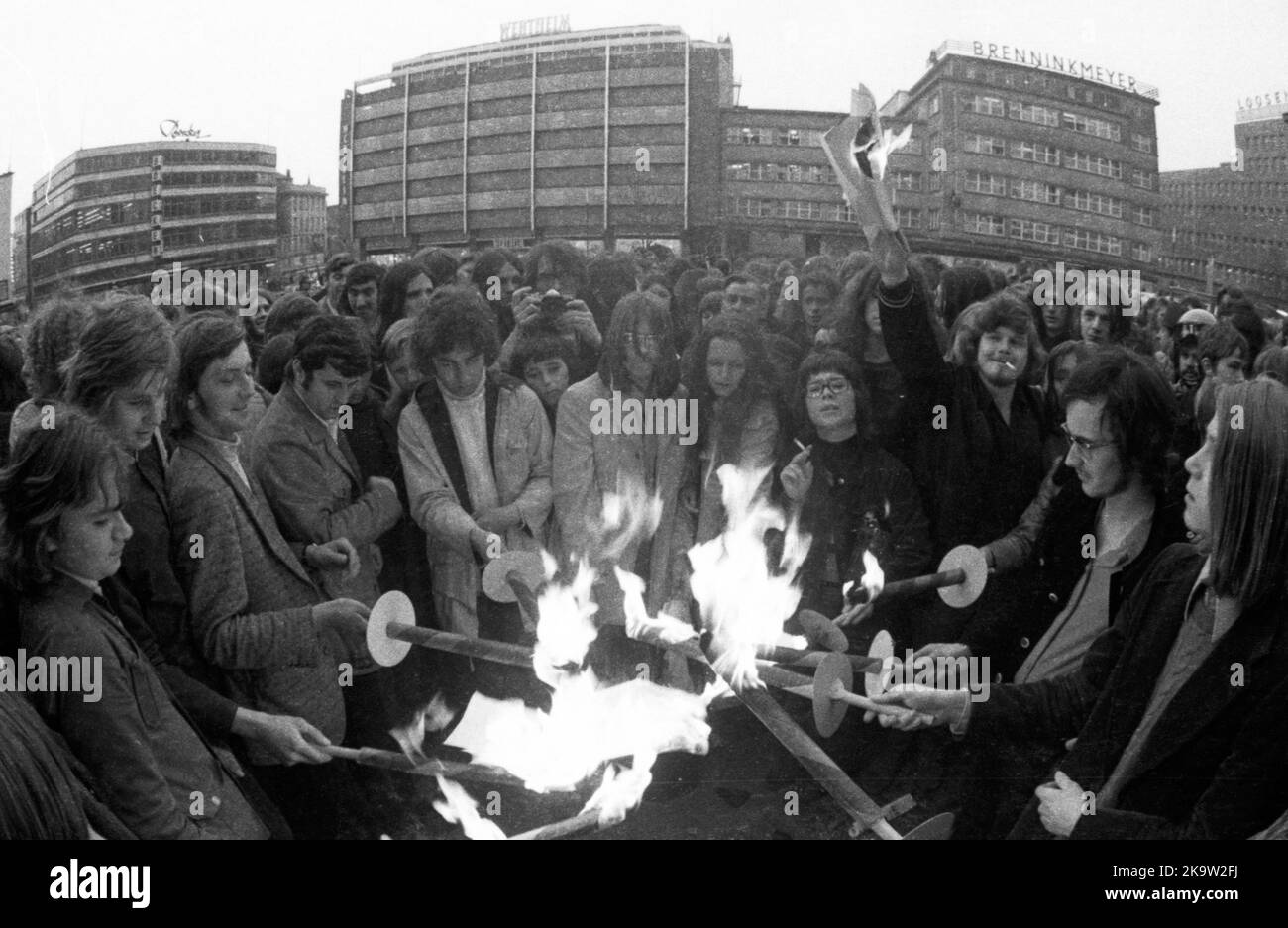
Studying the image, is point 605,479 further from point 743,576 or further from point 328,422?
point 328,422

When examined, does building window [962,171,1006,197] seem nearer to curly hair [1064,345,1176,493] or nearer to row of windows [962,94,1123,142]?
row of windows [962,94,1123,142]

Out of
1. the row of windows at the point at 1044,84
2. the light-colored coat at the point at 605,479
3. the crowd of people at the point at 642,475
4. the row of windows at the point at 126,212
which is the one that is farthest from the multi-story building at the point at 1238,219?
the row of windows at the point at 126,212

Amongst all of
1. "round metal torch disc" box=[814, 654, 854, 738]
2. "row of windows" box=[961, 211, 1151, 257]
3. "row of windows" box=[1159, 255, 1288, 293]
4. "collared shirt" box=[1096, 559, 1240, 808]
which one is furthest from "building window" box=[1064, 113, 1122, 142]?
"round metal torch disc" box=[814, 654, 854, 738]

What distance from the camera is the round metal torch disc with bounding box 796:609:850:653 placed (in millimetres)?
3662

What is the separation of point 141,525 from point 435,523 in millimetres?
769

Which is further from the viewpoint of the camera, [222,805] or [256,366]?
[256,366]

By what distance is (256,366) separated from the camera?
3676 millimetres

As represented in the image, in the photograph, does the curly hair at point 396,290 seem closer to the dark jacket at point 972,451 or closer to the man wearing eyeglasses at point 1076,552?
the dark jacket at point 972,451

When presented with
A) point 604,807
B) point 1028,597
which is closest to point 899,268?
point 1028,597

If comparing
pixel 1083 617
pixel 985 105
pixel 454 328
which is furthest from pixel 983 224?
pixel 454 328

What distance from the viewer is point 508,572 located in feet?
12.3

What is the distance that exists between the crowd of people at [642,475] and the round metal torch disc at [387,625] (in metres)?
0.03
